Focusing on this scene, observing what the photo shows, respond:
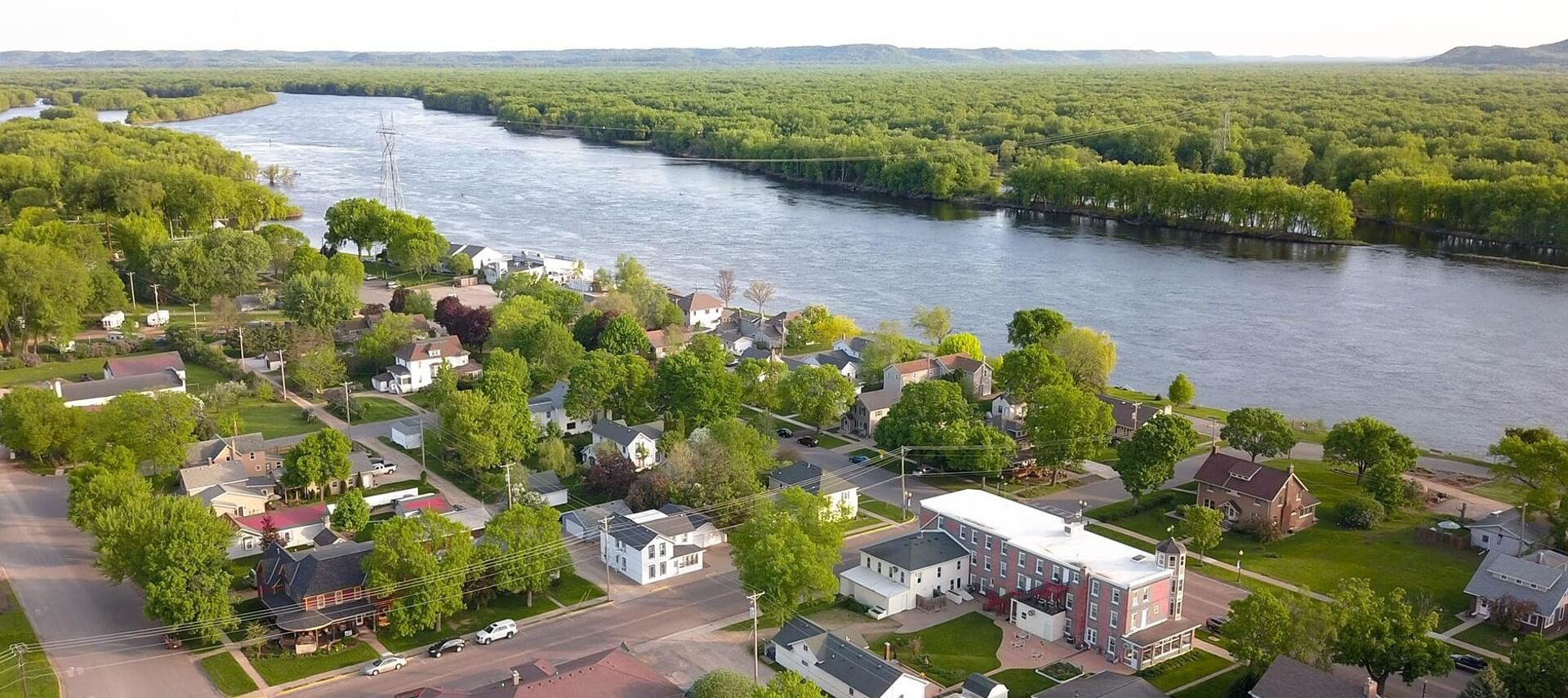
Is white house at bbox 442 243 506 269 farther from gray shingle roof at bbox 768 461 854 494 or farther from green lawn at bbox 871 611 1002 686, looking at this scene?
green lawn at bbox 871 611 1002 686

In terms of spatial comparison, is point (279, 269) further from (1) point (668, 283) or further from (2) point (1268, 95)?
(2) point (1268, 95)

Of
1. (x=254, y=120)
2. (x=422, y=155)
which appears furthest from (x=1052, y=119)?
(x=254, y=120)

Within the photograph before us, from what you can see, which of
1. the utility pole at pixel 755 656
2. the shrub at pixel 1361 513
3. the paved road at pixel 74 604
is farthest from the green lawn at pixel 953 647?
the paved road at pixel 74 604

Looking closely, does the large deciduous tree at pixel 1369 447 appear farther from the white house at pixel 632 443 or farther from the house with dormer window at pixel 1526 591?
the white house at pixel 632 443

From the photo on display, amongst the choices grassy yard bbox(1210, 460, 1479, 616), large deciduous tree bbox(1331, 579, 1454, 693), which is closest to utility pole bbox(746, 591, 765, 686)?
large deciduous tree bbox(1331, 579, 1454, 693)

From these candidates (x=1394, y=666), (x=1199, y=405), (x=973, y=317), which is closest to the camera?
(x=1394, y=666)

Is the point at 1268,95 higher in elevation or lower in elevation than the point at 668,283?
higher
